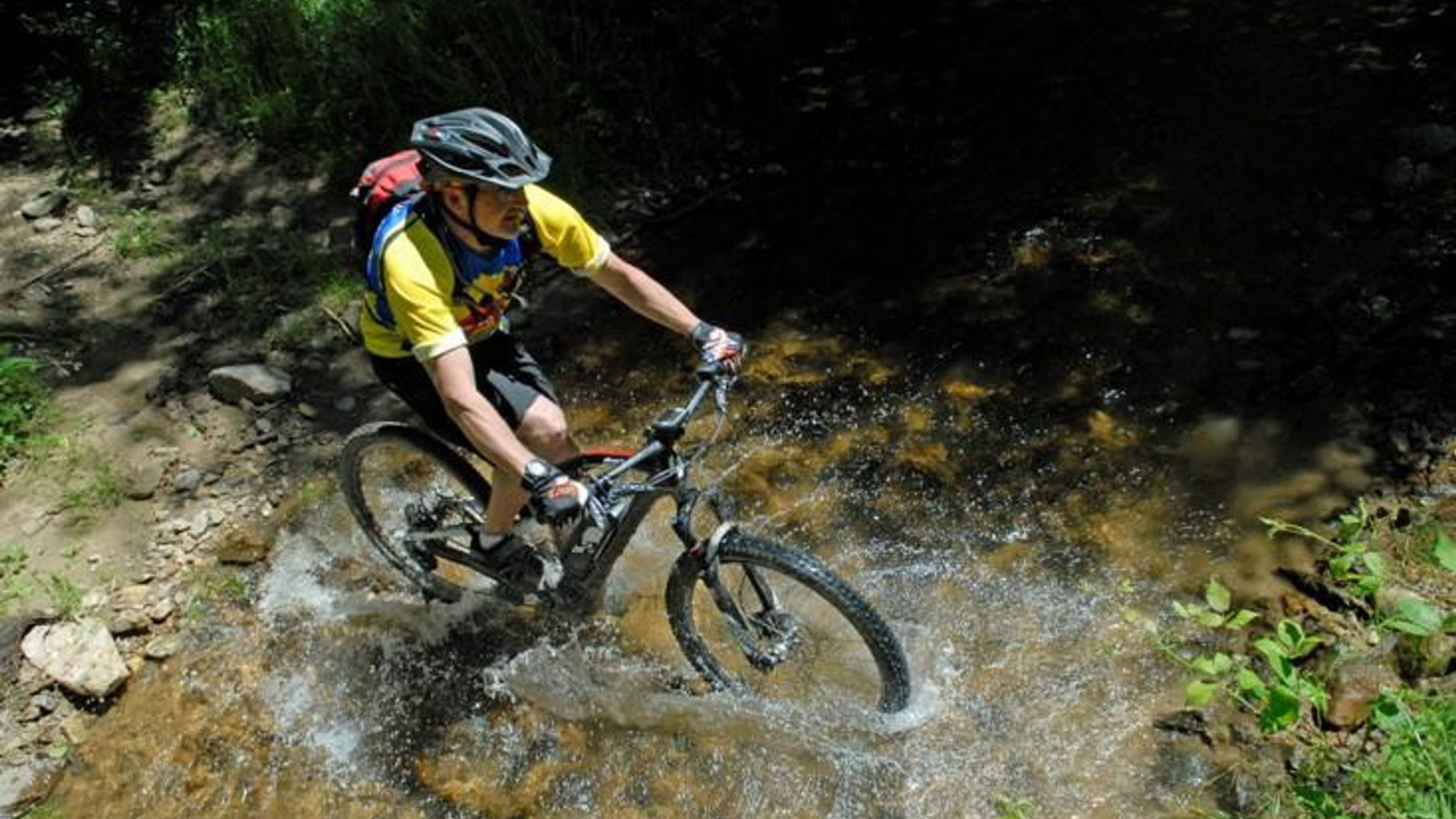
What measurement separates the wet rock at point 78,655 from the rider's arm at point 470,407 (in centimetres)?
266

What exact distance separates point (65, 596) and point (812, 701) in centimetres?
386

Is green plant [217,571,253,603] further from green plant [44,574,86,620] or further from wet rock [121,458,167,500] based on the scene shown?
wet rock [121,458,167,500]

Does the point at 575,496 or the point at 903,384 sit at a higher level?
the point at 575,496

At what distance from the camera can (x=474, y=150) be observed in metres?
3.73

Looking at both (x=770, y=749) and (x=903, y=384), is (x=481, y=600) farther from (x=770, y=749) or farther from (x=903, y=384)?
(x=903, y=384)

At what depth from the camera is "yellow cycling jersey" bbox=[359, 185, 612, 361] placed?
388 cm

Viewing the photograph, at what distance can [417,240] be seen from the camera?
3.96 meters

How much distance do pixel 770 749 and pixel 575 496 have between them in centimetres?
169

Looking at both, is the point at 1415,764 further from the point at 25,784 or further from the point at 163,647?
the point at 25,784

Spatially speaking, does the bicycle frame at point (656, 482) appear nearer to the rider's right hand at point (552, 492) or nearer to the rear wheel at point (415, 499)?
the rider's right hand at point (552, 492)

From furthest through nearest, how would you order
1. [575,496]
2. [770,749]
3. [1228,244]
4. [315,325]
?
[315,325]
[1228,244]
[770,749]
[575,496]

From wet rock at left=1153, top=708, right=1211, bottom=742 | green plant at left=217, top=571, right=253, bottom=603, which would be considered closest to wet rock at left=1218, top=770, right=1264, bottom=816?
wet rock at left=1153, top=708, right=1211, bottom=742

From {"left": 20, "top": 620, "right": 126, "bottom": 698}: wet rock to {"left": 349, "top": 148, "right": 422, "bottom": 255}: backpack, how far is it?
2.63 meters

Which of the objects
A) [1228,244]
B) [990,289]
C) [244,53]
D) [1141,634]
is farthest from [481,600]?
[244,53]
